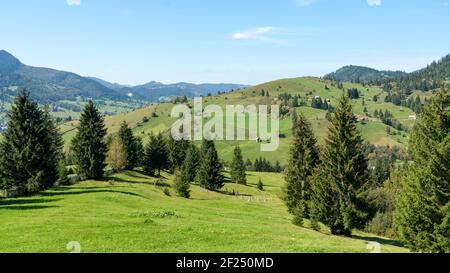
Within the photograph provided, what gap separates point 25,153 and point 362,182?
149 ft

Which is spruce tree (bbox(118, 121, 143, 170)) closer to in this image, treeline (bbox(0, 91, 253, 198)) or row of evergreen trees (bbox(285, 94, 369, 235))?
treeline (bbox(0, 91, 253, 198))

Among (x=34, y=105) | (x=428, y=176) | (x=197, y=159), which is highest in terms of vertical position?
(x=34, y=105)

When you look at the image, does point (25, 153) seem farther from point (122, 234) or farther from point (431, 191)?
point (431, 191)

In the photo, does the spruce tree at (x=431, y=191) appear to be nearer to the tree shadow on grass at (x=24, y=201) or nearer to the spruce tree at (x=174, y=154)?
the tree shadow on grass at (x=24, y=201)

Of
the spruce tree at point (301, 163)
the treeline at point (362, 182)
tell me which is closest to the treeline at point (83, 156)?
the spruce tree at point (301, 163)

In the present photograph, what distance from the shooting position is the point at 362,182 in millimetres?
46344

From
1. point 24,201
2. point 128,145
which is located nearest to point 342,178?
point 24,201

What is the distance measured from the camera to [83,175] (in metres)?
80.8
